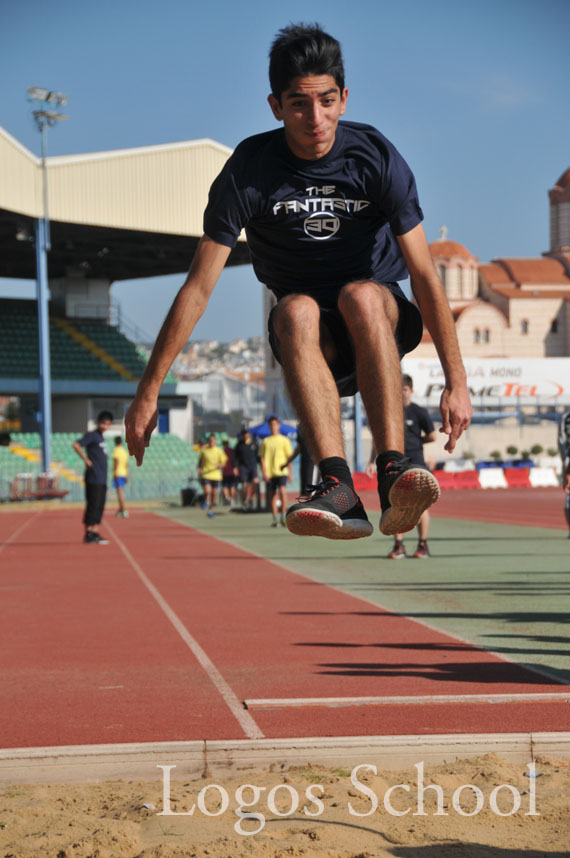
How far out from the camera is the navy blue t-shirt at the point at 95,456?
17.3m

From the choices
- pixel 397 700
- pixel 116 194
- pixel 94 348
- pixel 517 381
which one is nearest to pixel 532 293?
pixel 517 381

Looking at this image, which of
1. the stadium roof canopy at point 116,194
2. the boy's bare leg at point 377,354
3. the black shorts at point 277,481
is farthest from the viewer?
the stadium roof canopy at point 116,194

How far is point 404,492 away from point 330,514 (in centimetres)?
26

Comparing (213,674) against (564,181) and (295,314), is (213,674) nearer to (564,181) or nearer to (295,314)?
(295,314)

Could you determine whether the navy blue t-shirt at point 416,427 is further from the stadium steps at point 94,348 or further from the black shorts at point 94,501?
the stadium steps at point 94,348

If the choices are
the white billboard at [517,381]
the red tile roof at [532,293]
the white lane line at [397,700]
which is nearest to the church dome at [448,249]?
the red tile roof at [532,293]

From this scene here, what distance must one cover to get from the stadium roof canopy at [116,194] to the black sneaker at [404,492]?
30.7m

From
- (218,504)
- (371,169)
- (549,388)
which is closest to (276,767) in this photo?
(371,169)

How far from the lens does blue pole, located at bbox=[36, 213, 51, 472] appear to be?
110 feet

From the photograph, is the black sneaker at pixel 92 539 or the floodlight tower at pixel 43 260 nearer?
the black sneaker at pixel 92 539

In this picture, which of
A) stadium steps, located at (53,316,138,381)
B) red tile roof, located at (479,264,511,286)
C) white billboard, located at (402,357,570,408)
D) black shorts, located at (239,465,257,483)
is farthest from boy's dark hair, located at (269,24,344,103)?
red tile roof, located at (479,264,511,286)

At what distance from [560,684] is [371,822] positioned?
2.12 meters

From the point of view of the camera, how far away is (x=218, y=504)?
108 feet

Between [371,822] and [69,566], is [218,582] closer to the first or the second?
[69,566]
